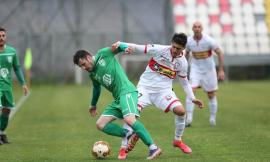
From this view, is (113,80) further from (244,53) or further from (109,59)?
(244,53)

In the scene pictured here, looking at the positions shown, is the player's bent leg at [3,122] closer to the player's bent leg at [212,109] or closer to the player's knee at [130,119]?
the player's knee at [130,119]

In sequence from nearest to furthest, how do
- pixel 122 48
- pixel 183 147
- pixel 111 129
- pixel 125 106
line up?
pixel 122 48 → pixel 125 106 → pixel 111 129 → pixel 183 147

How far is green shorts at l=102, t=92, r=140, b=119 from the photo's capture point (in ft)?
35.8

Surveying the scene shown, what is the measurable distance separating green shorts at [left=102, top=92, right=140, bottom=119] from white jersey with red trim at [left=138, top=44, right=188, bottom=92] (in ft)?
2.97

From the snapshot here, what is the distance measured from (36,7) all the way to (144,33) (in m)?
6.11

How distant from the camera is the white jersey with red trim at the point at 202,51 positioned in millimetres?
16141

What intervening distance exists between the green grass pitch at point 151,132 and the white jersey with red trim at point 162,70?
113cm

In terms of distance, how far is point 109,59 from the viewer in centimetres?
1100

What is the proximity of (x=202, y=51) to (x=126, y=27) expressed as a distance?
2369 cm

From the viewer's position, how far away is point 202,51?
53.9 feet

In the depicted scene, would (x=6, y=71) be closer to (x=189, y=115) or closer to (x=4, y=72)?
(x=4, y=72)

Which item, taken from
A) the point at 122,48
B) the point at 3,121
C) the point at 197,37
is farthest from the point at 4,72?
the point at 197,37

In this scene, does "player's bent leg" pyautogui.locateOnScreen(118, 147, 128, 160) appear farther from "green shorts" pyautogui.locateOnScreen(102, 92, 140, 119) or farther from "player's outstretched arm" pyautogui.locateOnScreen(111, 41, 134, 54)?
"player's outstretched arm" pyautogui.locateOnScreen(111, 41, 134, 54)

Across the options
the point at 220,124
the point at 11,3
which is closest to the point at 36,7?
the point at 11,3
